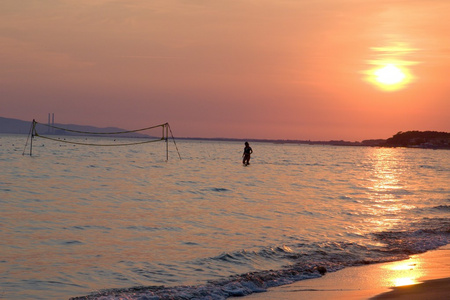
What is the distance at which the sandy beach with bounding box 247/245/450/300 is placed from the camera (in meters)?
8.05

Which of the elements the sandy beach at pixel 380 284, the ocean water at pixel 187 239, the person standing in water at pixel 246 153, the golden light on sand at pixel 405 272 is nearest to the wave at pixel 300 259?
the ocean water at pixel 187 239

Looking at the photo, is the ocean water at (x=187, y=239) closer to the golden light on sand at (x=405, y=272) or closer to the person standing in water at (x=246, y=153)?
the golden light on sand at (x=405, y=272)

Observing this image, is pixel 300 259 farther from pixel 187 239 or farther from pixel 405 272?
pixel 187 239

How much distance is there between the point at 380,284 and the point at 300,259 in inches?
106

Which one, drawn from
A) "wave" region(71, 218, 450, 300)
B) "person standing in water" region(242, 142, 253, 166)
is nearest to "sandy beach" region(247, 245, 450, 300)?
"wave" region(71, 218, 450, 300)

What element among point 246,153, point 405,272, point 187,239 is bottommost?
point 187,239

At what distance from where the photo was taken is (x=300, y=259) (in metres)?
11.5

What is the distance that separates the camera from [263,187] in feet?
98.3

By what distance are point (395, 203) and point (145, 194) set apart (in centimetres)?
1184

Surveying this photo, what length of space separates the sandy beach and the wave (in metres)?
0.36

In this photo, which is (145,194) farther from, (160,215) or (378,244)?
(378,244)

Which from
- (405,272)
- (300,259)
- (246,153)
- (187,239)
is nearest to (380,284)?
(405,272)

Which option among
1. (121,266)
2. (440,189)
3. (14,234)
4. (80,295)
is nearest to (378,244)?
(121,266)

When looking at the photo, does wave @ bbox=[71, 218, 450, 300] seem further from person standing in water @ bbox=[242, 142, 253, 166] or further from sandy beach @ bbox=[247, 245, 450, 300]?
person standing in water @ bbox=[242, 142, 253, 166]
